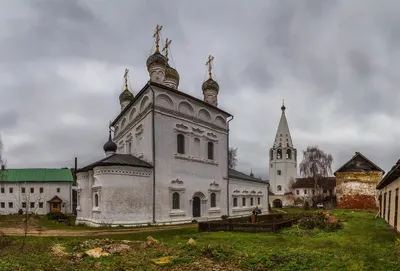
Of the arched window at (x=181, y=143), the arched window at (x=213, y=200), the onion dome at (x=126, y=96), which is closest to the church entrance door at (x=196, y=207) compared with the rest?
the arched window at (x=213, y=200)

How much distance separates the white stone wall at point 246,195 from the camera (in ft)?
97.1

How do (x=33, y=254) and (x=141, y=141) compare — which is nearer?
(x=33, y=254)

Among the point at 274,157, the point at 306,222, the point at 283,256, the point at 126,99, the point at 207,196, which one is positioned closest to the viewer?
the point at 283,256

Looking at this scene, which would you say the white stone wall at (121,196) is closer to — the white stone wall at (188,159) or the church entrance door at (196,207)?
the white stone wall at (188,159)

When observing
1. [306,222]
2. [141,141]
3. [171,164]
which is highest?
[141,141]

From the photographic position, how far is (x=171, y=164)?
2323cm

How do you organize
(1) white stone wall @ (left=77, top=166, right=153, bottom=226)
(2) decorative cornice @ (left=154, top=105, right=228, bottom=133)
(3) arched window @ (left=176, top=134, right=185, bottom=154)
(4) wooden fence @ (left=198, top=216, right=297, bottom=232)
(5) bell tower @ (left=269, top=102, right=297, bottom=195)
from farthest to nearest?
(5) bell tower @ (left=269, top=102, right=297, bottom=195), (3) arched window @ (left=176, top=134, right=185, bottom=154), (2) decorative cornice @ (left=154, top=105, right=228, bottom=133), (1) white stone wall @ (left=77, top=166, right=153, bottom=226), (4) wooden fence @ (left=198, top=216, right=297, bottom=232)

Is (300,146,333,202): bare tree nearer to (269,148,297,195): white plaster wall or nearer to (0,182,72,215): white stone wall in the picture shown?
(269,148,297,195): white plaster wall

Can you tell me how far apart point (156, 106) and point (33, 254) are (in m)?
14.0

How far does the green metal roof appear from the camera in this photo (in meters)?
48.0

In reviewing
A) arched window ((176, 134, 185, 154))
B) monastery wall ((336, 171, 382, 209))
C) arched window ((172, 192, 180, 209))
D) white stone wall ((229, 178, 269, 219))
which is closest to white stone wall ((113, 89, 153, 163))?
arched window ((176, 134, 185, 154))

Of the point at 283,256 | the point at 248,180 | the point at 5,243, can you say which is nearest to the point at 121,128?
the point at 248,180

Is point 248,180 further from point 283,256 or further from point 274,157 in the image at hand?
point 274,157

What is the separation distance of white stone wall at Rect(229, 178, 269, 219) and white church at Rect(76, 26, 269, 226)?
0.58ft
